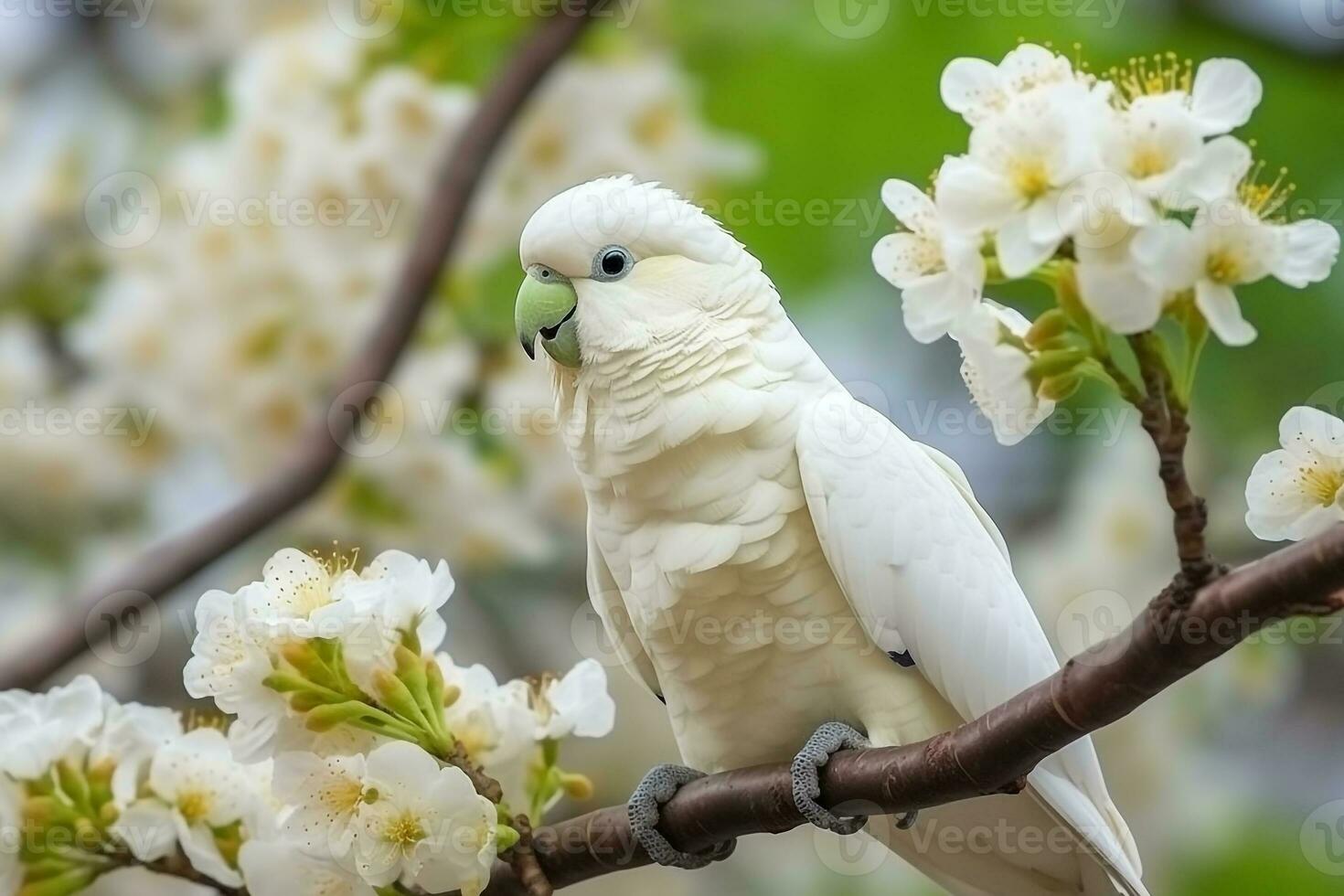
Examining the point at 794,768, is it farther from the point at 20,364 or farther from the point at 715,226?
the point at 20,364

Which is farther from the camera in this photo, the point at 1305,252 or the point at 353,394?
the point at 353,394

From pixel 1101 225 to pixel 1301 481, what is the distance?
1.10 feet

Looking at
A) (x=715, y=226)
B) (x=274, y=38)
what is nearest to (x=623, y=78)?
(x=274, y=38)

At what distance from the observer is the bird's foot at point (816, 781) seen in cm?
146

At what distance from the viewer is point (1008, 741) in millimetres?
1184

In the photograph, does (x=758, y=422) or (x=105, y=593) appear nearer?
(x=758, y=422)

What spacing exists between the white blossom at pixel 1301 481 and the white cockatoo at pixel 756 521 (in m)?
0.43

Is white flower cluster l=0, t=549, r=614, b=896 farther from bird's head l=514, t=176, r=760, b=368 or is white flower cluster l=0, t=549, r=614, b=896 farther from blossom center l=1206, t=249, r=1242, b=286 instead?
blossom center l=1206, t=249, r=1242, b=286

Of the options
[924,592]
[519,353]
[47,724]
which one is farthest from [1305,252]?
[519,353]

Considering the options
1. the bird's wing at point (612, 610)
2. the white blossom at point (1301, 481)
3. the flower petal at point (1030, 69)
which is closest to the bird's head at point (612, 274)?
the bird's wing at point (612, 610)

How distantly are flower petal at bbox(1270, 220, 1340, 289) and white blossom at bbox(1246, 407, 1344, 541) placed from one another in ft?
0.60

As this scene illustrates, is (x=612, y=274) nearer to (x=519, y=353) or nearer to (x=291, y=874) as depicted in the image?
(x=291, y=874)

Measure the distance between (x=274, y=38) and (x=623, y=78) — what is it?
2.56 ft

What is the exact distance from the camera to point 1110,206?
1.02 meters
